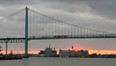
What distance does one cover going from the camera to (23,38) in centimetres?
10606

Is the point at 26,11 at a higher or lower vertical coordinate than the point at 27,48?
higher

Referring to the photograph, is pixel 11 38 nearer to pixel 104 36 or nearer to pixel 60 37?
pixel 60 37

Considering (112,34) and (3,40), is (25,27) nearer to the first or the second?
(3,40)

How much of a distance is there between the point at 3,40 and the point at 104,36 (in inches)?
881

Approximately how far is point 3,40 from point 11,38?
11.2ft

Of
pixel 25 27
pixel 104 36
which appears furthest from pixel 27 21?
pixel 104 36

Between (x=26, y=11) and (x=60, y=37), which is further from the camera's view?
(x=26, y=11)

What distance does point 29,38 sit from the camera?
103688mm

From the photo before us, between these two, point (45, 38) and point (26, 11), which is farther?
point (26, 11)

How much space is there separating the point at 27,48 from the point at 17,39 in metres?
5.78

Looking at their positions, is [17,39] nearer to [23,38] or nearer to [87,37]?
[23,38]

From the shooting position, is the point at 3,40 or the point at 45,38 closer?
the point at 45,38

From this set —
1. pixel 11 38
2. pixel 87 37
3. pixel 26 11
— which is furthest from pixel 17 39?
pixel 87 37

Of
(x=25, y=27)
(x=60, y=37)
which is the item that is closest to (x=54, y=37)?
(x=60, y=37)
